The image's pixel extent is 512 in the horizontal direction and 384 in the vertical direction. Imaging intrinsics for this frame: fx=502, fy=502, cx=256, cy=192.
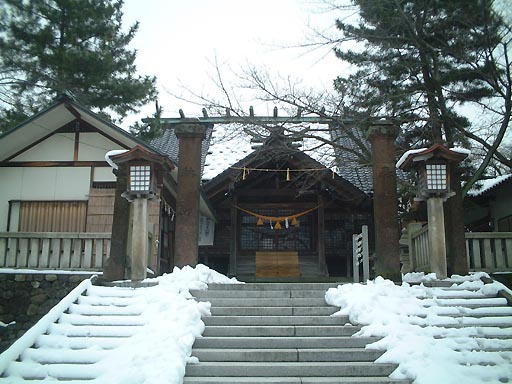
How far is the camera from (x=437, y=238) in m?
8.96

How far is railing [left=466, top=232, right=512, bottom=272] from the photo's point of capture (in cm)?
991

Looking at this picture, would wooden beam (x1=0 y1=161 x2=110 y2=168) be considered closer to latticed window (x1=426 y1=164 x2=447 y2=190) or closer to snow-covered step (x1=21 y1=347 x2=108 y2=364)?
snow-covered step (x1=21 y1=347 x2=108 y2=364)

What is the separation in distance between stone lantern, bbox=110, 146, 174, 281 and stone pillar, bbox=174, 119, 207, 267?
71 centimetres

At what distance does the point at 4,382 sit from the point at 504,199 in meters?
14.4

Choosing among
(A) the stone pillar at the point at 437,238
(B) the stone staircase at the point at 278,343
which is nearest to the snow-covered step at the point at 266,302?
(B) the stone staircase at the point at 278,343

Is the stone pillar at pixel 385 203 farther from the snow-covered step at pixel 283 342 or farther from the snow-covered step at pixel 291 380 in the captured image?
the snow-covered step at pixel 291 380

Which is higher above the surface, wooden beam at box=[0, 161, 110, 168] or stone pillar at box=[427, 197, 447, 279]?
wooden beam at box=[0, 161, 110, 168]

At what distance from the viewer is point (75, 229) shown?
13.9 m

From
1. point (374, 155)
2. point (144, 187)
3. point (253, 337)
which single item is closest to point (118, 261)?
point (144, 187)

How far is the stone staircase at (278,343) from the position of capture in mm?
5836

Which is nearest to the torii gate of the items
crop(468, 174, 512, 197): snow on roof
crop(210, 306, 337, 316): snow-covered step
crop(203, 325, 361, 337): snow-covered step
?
crop(210, 306, 337, 316): snow-covered step

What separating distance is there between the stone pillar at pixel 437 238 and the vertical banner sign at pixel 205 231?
26.3 ft

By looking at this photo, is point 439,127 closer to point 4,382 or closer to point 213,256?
point 213,256

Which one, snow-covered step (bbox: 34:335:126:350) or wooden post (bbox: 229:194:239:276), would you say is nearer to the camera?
snow-covered step (bbox: 34:335:126:350)
